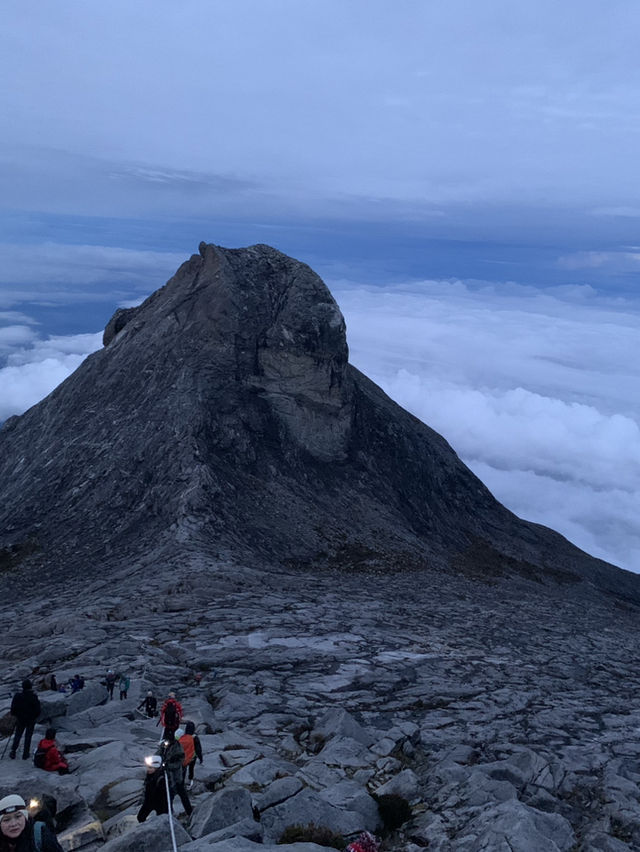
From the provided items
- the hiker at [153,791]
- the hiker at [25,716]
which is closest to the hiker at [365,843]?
the hiker at [153,791]

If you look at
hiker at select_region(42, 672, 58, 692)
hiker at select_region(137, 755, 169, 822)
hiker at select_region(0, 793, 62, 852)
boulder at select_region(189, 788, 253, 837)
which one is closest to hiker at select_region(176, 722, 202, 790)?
boulder at select_region(189, 788, 253, 837)

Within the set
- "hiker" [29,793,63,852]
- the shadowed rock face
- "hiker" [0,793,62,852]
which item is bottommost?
"hiker" [29,793,63,852]

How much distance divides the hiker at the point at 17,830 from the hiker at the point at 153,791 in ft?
13.1

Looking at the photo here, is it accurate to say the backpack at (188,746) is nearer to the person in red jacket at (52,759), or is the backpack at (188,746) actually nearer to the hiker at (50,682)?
the person in red jacket at (52,759)

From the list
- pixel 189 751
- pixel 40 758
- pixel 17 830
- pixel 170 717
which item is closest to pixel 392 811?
pixel 189 751

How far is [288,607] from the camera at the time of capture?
36.1 m

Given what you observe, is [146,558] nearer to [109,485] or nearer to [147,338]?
[109,485]

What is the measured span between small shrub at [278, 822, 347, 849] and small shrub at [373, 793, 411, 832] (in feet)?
6.34

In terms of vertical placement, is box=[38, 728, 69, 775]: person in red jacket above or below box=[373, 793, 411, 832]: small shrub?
above

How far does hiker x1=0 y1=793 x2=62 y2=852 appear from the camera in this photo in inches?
324

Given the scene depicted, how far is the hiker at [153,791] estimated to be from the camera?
1245cm

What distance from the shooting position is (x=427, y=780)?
55.7 ft

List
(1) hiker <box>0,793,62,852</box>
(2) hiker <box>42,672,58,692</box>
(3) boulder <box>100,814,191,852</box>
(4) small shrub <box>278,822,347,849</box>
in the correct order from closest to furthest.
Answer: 1. (1) hiker <box>0,793,62,852</box>
2. (3) boulder <box>100,814,191,852</box>
3. (4) small shrub <box>278,822,347,849</box>
4. (2) hiker <box>42,672,58,692</box>

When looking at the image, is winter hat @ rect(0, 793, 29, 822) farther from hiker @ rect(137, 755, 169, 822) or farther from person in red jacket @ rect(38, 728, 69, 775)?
person in red jacket @ rect(38, 728, 69, 775)
